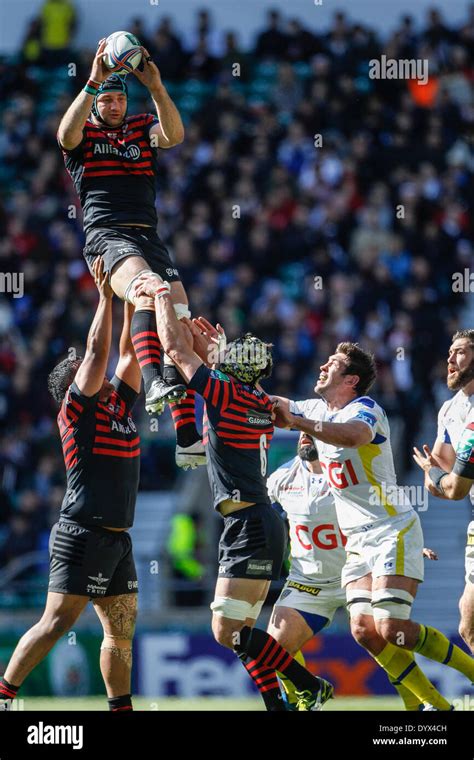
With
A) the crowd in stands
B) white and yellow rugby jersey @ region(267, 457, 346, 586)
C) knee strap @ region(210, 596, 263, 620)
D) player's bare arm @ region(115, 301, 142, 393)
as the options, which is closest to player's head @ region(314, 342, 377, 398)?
white and yellow rugby jersey @ region(267, 457, 346, 586)

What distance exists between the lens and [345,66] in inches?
799

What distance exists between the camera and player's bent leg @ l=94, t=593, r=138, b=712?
8430 mm

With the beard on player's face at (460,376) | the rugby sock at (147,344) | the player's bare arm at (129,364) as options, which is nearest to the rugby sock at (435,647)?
the beard on player's face at (460,376)

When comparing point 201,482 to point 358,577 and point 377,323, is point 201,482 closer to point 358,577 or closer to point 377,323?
point 377,323

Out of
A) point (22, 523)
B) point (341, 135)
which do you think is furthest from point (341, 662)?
point (341, 135)

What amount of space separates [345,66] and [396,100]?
104cm

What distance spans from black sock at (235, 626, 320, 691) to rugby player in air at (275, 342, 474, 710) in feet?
1.77

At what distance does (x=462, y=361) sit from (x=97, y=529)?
2.77m

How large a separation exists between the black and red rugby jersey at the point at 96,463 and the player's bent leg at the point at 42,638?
1.78ft

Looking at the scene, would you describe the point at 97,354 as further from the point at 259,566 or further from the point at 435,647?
the point at 435,647

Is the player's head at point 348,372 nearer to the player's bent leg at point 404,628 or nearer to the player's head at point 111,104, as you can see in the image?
the player's bent leg at point 404,628

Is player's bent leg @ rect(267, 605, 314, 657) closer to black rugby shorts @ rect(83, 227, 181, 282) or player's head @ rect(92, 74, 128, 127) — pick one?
black rugby shorts @ rect(83, 227, 181, 282)
